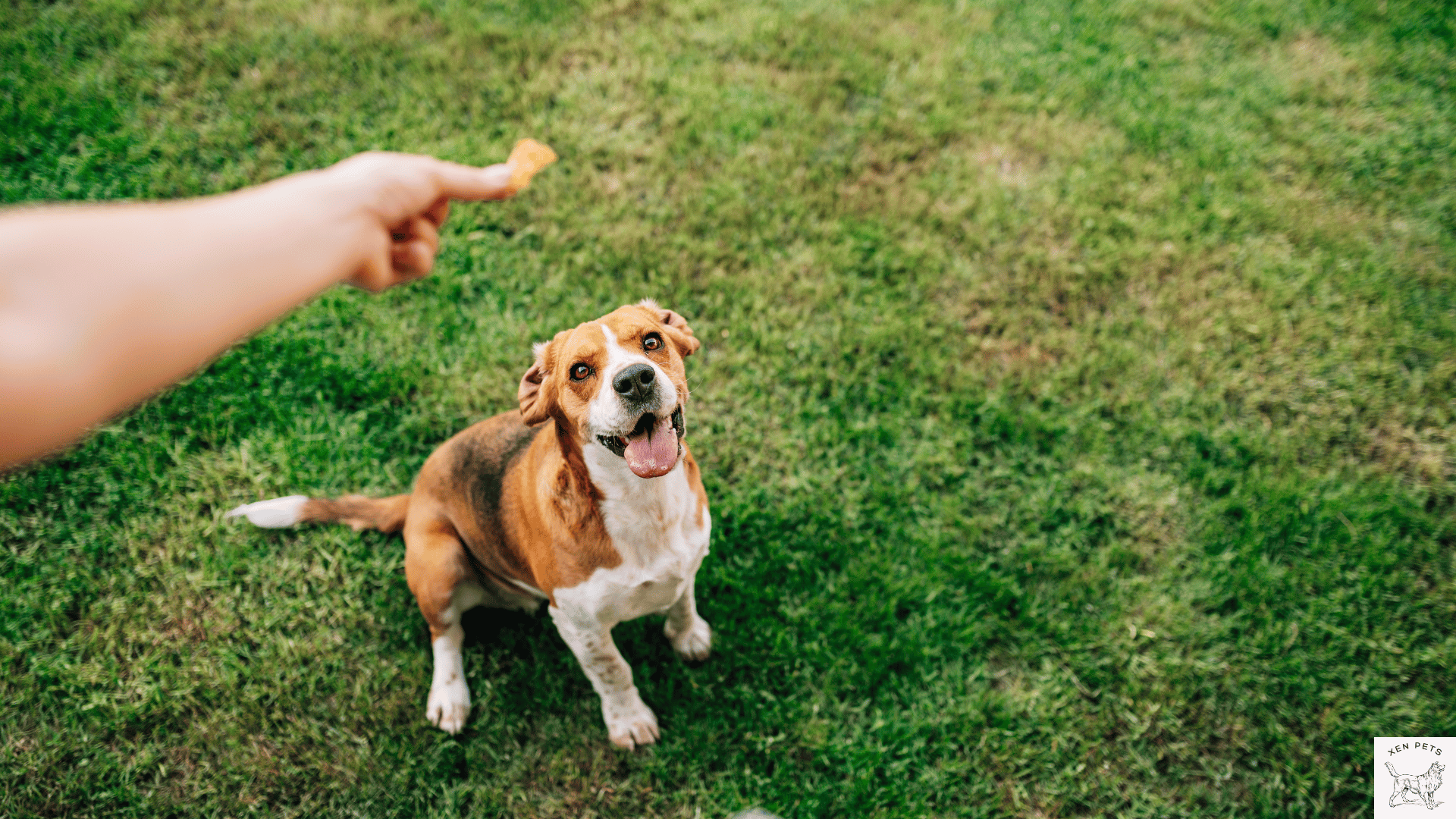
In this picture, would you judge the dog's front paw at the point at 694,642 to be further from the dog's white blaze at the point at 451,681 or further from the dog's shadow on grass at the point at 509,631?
the dog's white blaze at the point at 451,681

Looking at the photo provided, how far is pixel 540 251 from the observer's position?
4879 mm

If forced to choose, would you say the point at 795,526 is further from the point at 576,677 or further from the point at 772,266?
the point at 772,266

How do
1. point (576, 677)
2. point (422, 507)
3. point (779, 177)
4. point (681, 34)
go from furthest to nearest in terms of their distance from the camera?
point (681, 34), point (779, 177), point (576, 677), point (422, 507)

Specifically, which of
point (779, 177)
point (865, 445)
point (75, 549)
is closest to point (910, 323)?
point (865, 445)

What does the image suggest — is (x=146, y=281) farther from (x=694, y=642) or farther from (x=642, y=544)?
(x=694, y=642)

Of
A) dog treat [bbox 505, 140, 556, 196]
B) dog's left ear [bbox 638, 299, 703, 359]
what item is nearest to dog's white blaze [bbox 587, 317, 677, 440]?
dog's left ear [bbox 638, 299, 703, 359]

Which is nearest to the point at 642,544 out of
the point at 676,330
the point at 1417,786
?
the point at 676,330

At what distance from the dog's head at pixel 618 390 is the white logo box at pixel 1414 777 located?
12.3 ft

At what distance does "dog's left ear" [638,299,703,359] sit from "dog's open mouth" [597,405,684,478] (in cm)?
44

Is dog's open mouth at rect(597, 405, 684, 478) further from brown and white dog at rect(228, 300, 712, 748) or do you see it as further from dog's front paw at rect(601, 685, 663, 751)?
dog's front paw at rect(601, 685, 663, 751)

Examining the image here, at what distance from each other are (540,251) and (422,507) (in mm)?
2149

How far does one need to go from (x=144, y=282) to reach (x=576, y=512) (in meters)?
1.71

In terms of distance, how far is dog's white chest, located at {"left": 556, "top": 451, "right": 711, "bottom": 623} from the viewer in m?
Result: 2.62

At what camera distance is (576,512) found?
2662mm
